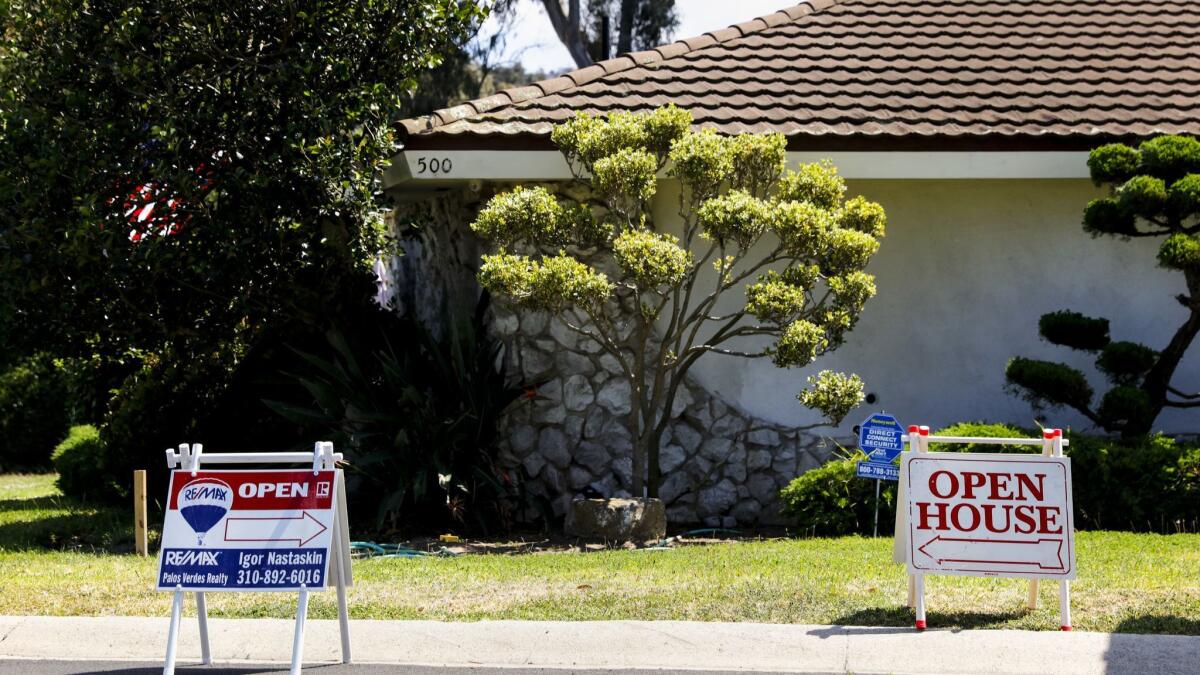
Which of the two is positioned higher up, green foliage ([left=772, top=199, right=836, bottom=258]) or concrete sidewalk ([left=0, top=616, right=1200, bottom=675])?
green foliage ([left=772, top=199, right=836, bottom=258])

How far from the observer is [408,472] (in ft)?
37.5

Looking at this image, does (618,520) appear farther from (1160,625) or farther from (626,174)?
(1160,625)

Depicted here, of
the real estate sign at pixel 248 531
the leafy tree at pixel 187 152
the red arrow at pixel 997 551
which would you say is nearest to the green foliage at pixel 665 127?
the leafy tree at pixel 187 152

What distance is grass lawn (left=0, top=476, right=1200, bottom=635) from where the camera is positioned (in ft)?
24.2

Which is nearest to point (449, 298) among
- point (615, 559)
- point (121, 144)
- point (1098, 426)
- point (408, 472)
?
point (408, 472)

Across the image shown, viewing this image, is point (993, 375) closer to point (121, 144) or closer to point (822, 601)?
point (822, 601)

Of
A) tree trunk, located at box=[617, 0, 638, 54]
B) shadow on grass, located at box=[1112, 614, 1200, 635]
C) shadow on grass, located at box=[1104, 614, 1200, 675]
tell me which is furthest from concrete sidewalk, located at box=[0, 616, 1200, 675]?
tree trunk, located at box=[617, 0, 638, 54]

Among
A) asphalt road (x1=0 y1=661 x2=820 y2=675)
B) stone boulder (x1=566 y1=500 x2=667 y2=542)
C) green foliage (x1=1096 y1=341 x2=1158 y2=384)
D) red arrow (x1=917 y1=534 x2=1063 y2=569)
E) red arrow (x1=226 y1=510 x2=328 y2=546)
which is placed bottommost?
Result: asphalt road (x1=0 y1=661 x2=820 y2=675)

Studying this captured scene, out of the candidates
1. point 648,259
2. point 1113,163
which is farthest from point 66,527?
point 1113,163

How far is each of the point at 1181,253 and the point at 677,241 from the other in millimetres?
3758

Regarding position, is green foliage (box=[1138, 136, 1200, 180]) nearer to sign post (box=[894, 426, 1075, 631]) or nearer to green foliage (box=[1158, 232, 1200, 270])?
green foliage (box=[1158, 232, 1200, 270])

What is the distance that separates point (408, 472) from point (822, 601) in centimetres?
471

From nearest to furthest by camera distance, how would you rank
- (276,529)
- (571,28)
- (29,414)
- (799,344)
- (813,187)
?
1. (276,529)
2. (799,344)
3. (813,187)
4. (29,414)
5. (571,28)

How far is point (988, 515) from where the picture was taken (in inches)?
284
